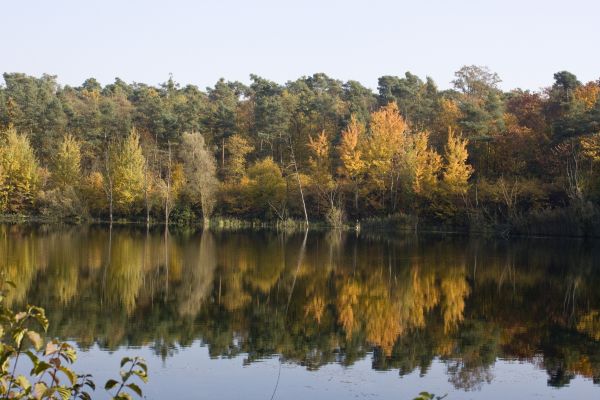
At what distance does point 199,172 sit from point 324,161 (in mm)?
10175

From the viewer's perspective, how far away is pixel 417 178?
5247 centimetres

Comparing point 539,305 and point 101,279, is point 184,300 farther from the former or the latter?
point 539,305

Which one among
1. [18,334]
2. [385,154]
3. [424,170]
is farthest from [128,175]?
[18,334]

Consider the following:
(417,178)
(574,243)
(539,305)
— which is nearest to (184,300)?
(539,305)

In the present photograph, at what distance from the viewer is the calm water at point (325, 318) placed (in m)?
11.7

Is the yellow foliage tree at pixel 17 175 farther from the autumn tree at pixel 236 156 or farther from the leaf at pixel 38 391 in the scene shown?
the leaf at pixel 38 391

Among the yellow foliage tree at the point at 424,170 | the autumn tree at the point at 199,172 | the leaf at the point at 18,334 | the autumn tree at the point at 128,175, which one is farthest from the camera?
the autumn tree at the point at 128,175

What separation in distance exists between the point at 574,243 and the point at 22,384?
133ft

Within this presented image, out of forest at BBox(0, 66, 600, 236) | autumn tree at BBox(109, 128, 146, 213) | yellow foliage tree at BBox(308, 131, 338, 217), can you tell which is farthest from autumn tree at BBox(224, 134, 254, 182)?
autumn tree at BBox(109, 128, 146, 213)

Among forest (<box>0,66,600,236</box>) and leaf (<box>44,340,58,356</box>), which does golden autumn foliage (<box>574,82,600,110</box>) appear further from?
leaf (<box>44,340,58,356</box>)

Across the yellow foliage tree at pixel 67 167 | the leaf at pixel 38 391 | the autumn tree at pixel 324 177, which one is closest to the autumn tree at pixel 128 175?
the yellow foliage tree at pixel 67 167

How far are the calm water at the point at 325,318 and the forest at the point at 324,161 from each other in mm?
16975

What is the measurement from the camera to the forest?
48406 mm

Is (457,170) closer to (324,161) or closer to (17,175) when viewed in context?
(324,161)
